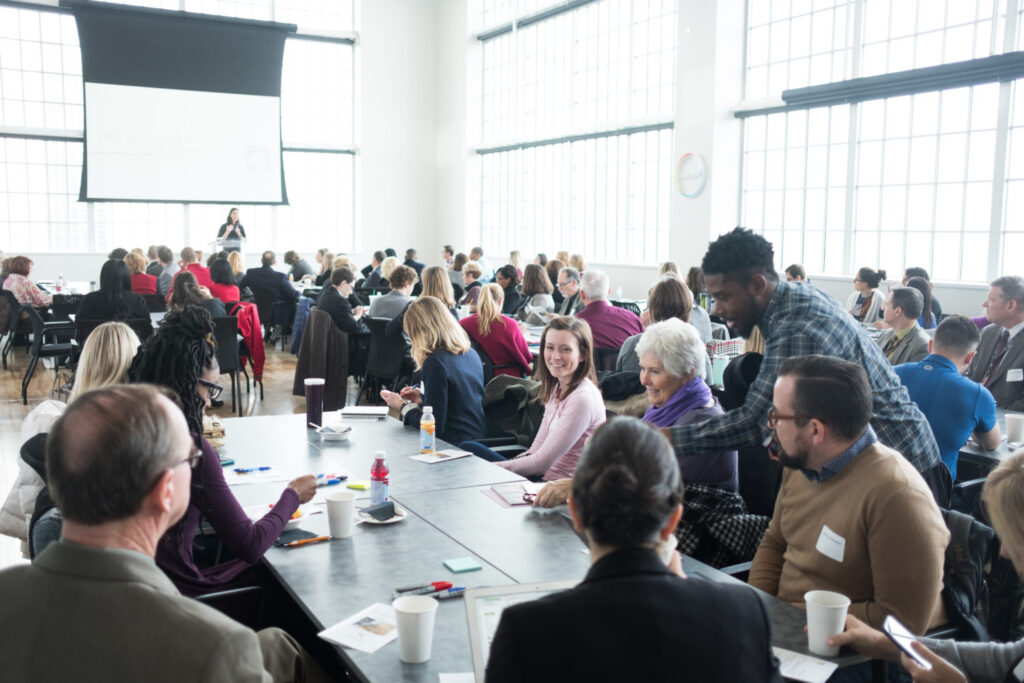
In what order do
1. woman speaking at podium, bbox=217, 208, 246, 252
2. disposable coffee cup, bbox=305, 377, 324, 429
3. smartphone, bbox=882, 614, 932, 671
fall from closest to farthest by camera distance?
smartphone, bbox=882, 614, 932, 671 < disposable coffee cup, bbox=305, 377, 324, 429 < woman speaking at podium, bbox=217, 208, 246, 252

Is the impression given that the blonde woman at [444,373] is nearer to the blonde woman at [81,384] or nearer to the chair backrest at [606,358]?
the blonde woman at [81,384]

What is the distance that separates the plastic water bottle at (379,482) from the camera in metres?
2.84

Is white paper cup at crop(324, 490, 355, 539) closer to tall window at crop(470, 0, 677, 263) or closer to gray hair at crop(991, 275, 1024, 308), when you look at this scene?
gray hair at crop(991, 275, 1024, 308)

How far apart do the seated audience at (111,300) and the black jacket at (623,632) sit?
7343mm

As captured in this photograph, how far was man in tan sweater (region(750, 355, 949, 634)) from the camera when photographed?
2055mm

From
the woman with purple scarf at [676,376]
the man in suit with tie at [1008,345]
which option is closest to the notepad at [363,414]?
the woman with purple scarf at [676,376]

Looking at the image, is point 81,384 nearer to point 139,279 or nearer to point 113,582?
point 113,582

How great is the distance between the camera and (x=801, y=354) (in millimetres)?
2697

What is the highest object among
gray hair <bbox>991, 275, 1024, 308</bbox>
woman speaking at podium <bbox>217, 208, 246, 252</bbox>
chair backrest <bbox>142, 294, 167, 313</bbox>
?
woman speaking at podium <bbox>217, 208, 246, 252</bbox>

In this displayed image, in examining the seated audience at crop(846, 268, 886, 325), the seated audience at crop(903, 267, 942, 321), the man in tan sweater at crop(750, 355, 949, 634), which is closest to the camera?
the man in tan sweater at crop(750, 355, 949, 634)

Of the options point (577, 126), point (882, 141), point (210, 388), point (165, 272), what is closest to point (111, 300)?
point (165, 272)

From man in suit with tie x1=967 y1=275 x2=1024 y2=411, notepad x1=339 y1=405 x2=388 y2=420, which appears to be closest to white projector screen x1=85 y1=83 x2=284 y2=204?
notepad x1=339 y1=405 x2=388 y2=420

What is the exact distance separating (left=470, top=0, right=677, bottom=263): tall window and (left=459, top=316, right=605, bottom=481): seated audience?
10128 millimetres

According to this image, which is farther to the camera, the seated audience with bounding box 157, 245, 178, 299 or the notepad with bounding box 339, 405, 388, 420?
the seated audience with bounding box 157, 245, 178, 299
